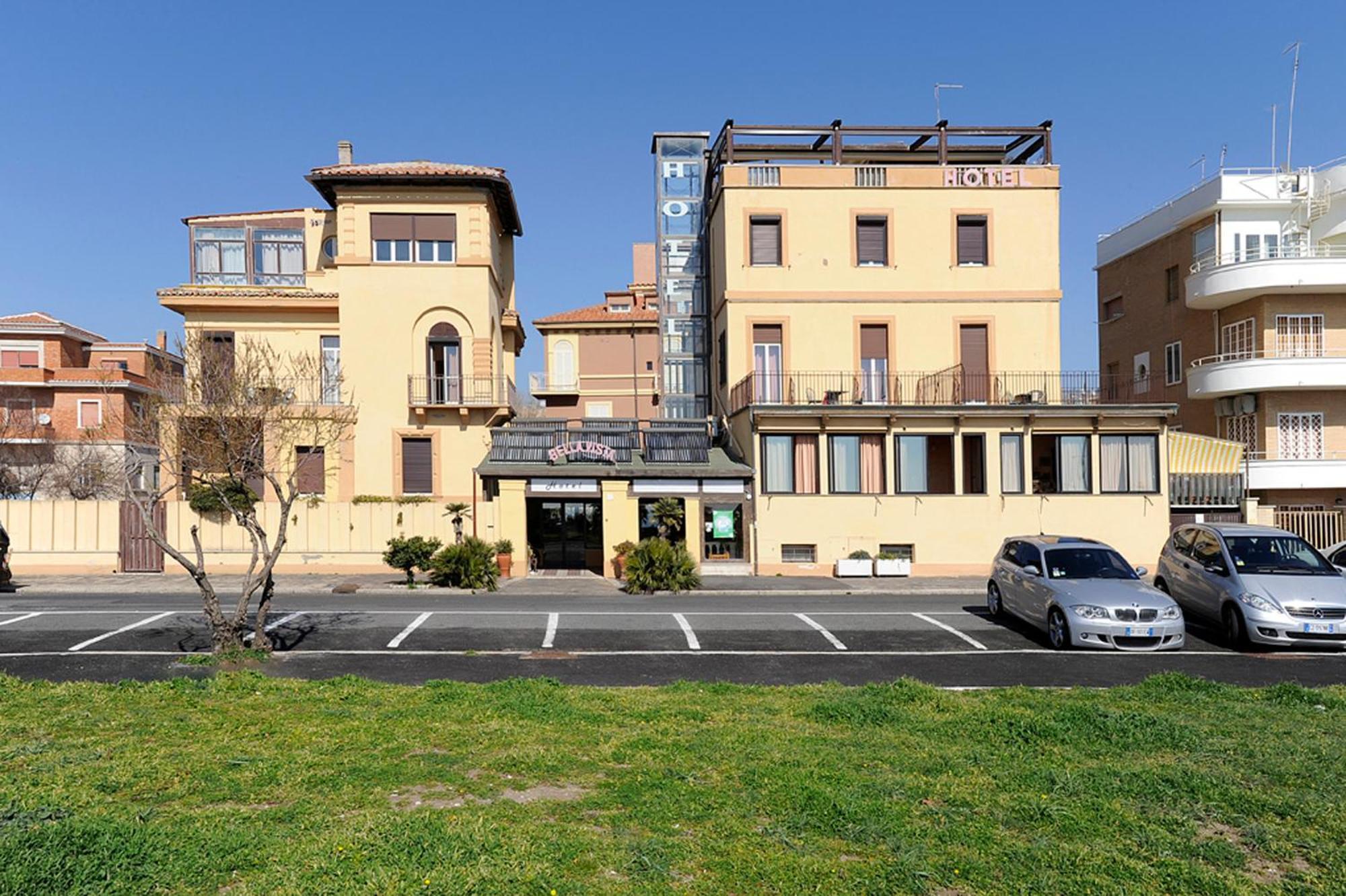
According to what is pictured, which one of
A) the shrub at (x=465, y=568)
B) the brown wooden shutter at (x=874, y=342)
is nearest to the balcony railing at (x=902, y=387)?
the brown wooden shutter at (x=874, y=342)

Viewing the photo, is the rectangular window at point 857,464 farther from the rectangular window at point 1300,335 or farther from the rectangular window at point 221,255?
the rectangular window at point 221,255

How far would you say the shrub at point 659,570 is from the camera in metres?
20.8

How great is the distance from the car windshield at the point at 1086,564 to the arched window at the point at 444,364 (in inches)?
737

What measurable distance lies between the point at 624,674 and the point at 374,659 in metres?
3.57

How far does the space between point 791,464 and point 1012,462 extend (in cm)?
621

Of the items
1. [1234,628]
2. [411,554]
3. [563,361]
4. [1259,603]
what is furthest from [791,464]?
[563,361]

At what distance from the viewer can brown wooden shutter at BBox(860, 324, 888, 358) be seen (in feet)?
88.3

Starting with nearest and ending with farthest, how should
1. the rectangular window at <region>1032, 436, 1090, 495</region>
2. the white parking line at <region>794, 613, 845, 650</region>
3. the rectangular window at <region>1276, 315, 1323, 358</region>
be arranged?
the white parking line at <region>794, 613, 845, 650</region> < the rectangular window at <region>1032, 436, 1090, 495</region> < the rectangular window at <region>1276, 315, 1323, 358</region>

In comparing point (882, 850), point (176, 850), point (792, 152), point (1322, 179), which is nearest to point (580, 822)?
point (882, 850)

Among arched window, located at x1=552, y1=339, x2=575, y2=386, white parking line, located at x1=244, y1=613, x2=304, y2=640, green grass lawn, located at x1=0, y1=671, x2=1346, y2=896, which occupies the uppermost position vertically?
arched window, located at x1=552, y1=339, x2=575, y2=386

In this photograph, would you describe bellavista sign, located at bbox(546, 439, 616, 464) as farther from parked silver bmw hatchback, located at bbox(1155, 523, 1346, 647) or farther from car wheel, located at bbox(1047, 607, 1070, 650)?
parked silver bmw hatchback, located at bbox(1155, 523, 1346, 647)

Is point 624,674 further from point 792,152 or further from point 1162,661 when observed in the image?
point 792,152

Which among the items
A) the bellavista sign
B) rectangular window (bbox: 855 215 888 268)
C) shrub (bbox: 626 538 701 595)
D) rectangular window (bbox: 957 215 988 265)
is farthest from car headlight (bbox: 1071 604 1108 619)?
rectangular window (bbox: 957 215 988 265)

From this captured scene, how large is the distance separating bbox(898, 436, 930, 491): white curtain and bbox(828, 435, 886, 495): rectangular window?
50 cm
